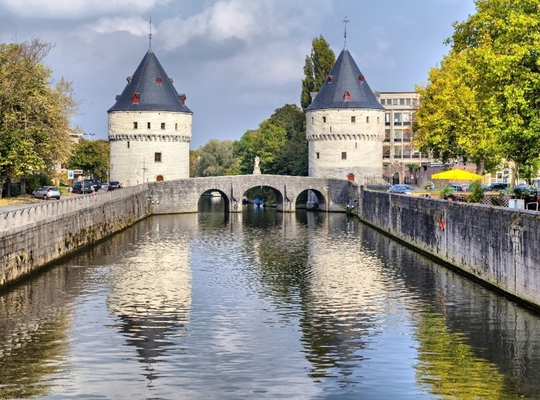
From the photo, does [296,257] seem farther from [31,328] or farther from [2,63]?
[2,63]

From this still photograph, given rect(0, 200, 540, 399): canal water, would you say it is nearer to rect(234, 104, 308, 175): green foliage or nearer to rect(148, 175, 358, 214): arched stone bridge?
rect(148, 175, 358, 214): arched stone bridge

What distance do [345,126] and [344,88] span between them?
3713 mm

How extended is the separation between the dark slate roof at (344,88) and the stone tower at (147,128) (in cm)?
1430

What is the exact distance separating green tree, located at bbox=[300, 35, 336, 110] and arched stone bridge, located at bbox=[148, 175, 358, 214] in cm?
1778

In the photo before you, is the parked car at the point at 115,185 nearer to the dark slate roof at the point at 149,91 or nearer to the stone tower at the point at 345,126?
the dark slate roof at the point at 149,91

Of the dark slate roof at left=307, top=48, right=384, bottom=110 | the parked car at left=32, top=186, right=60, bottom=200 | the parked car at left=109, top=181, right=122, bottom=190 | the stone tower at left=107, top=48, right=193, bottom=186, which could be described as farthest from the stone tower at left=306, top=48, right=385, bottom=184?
the parked car at left=32, top=186, right=60, bottom=200

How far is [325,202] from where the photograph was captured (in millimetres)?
83938

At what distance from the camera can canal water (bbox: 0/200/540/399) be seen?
60.1ft

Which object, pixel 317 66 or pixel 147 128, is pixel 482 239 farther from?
pixel 317 66

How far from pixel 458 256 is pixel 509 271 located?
7625 millimetres

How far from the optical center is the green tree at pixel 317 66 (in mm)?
98938

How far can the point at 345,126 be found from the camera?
88.2 meters

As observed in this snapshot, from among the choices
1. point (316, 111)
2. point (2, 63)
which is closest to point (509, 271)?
point (2, 63)

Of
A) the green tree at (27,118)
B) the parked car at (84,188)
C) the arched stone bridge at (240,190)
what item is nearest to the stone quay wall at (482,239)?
the green tree at (27,118)
